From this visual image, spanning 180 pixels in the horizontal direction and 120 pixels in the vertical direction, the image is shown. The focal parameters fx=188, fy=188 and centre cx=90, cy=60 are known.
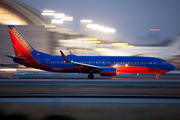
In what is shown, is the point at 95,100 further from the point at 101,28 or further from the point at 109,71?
the point at 101,28

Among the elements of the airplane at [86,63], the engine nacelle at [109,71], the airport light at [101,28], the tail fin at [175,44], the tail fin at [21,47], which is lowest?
the engine nacelle at [109,71]

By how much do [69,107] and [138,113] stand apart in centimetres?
342

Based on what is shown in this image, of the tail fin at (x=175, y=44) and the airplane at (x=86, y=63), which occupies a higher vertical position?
the tail fin at (x=175, y=44)

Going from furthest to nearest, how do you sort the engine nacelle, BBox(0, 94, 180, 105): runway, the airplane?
the airplane
the engine nacelle
BBox(0, 94, 180, 105): runway

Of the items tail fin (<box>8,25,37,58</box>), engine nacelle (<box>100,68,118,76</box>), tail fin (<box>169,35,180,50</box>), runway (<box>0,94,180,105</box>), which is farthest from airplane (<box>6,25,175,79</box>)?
tail fin (<box>169,35,180,50</box>)

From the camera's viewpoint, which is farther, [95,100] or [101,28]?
[101,28]

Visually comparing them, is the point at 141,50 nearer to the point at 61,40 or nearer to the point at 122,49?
the point at 122,49

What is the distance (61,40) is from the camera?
6669 cm

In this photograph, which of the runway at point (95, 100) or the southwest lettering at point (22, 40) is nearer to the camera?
the runway at point (95, 100)

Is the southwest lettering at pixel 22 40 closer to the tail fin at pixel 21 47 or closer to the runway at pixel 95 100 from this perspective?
the tail fin at pixel 21 47

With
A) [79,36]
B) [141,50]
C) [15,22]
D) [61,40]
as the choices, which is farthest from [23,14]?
[141,50]

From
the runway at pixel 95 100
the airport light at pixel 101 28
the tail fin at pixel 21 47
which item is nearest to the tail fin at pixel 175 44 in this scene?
the airport light at pixel 101 28

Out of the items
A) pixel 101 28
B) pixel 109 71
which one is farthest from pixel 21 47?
pixel 101 28

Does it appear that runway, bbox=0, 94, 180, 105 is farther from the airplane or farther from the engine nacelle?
the airplane
